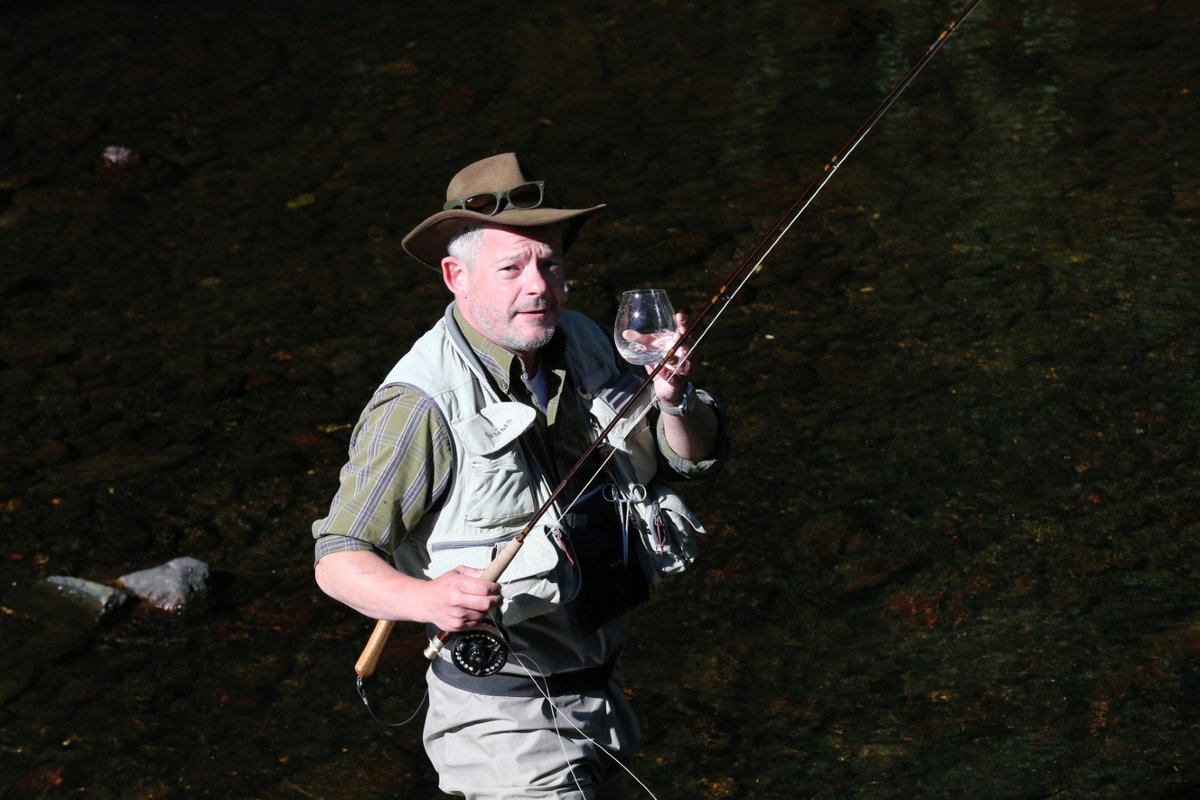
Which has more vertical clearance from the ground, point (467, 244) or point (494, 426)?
point (467, 244)

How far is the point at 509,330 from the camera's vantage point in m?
3.19

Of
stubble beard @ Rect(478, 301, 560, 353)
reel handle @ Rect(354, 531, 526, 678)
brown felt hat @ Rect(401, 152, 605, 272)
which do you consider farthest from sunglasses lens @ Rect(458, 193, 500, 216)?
reel handle @ Rect(354, 531, 526, 678)

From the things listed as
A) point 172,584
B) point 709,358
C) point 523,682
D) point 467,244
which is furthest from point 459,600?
point 709,358

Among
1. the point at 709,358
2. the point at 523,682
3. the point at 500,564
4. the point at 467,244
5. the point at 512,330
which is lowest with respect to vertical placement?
the point at 709,358

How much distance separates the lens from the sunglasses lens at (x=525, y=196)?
10.6ft

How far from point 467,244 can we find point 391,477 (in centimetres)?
52

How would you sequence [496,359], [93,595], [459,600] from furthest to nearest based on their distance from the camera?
[93,595], [496,359], [459,600]

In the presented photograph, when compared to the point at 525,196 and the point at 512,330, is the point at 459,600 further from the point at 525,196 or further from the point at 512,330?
the point at 525,196

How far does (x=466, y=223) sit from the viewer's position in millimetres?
3234

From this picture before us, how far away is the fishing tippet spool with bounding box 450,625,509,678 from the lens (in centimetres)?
304

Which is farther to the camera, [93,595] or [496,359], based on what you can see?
[93,595]

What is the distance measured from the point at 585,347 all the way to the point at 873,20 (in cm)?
881

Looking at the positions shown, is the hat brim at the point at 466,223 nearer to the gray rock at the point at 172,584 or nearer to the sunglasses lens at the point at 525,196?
the sunglasses lens at the point at 525,196

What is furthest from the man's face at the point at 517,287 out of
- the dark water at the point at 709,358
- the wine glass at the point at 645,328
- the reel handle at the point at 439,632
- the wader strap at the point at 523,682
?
the dark water at the point at 709,358
